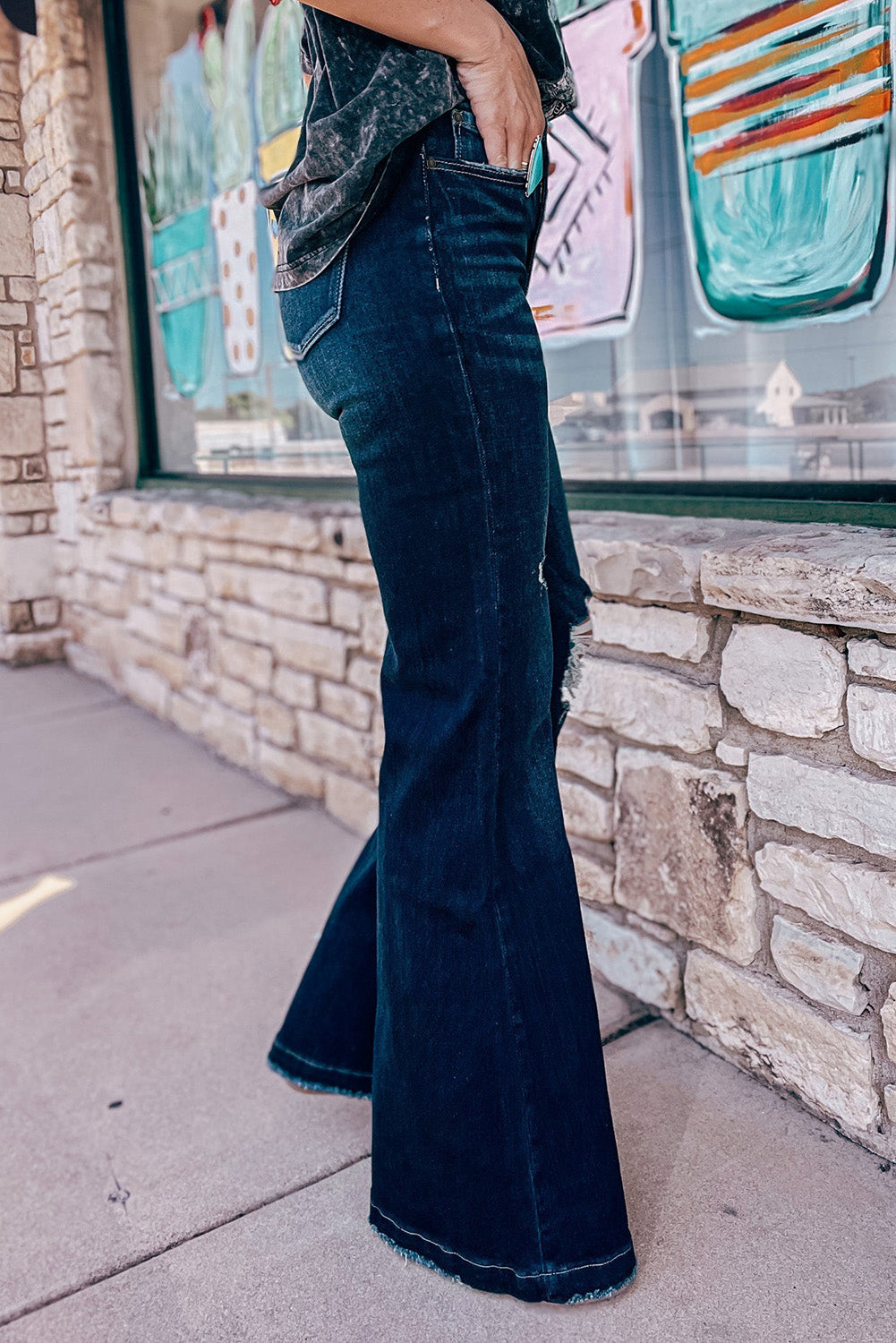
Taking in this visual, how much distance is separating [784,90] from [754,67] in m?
0.08

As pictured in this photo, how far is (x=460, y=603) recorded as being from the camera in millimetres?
1146

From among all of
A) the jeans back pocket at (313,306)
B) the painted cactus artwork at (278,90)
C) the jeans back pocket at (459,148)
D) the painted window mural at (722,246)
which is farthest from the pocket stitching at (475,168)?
the painted cactus artwork at (278,90)

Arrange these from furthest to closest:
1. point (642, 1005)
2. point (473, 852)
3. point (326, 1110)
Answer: point (642, 1005)
point (326, 1110)
point (473, 852)

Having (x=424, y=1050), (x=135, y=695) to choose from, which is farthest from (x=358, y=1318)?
(x=135, y=695)

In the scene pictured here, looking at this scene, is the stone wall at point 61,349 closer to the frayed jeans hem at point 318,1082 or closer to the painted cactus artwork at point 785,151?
the painted cactus artwork at point 785,151

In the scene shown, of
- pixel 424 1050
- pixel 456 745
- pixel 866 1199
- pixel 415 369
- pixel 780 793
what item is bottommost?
pixel 866 1199

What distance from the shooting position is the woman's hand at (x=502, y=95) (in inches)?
41.9

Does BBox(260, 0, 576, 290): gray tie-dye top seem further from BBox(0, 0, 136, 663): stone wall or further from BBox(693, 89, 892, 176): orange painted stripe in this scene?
BBox(0, 0, 136, 663): stone wall

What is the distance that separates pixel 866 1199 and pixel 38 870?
6.69 feet

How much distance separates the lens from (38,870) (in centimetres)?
270

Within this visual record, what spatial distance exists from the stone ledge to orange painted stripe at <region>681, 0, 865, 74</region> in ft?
2.58

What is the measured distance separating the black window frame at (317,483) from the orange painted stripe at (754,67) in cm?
67

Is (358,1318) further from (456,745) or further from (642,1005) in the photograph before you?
(642,1005)

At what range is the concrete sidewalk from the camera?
49.9 inches
